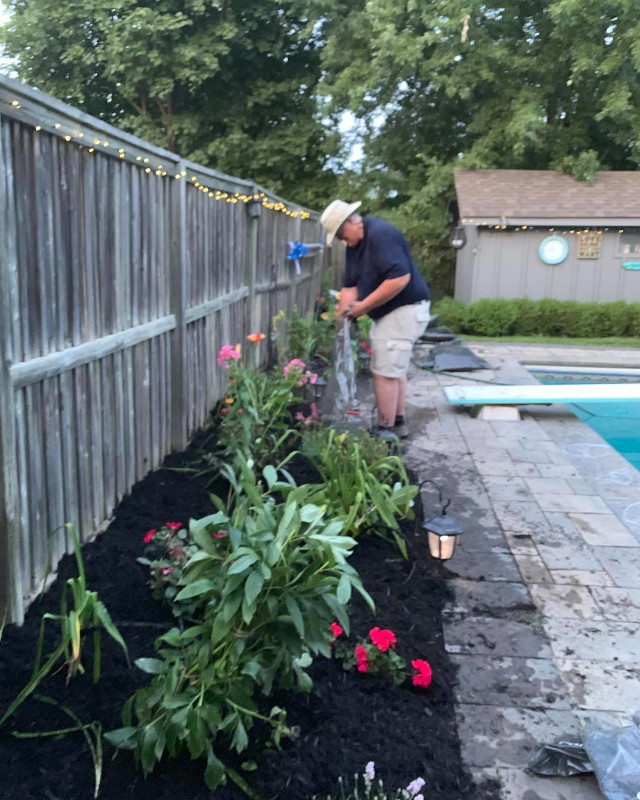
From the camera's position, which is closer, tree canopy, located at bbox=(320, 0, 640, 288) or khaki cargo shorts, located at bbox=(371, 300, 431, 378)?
khaki cargo shorts, located at bbox=(371, 300, 431, 378)

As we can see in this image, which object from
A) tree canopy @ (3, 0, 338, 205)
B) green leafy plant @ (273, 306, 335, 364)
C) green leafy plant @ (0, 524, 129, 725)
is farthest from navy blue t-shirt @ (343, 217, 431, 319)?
tree canopy @ (3, 0, 338, 205)

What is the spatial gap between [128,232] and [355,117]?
634 inches

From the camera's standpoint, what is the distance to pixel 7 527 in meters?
2.21

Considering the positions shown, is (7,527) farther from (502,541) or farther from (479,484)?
(479,484)

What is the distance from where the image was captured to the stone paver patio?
220 centimetres

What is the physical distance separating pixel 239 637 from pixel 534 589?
1.64 meters

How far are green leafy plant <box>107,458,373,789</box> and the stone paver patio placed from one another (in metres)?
Answer: 0.62

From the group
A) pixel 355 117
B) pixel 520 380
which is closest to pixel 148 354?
pixel 520 380

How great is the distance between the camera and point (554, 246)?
538 inches

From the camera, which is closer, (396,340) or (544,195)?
(396,340)

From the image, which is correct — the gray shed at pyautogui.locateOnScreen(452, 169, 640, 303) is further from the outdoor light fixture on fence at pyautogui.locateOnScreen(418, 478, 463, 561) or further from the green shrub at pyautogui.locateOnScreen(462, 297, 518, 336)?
the outdoor light fixture on fence at pyautogui.locateOnScreen(418, 478, 463, 561)

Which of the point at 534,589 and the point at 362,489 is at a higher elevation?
the point at 362,489

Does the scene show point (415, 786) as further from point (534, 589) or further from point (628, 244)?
point (628, 244)

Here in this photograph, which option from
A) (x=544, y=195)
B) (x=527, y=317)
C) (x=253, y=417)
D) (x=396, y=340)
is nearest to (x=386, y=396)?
(x=396, y=340)
